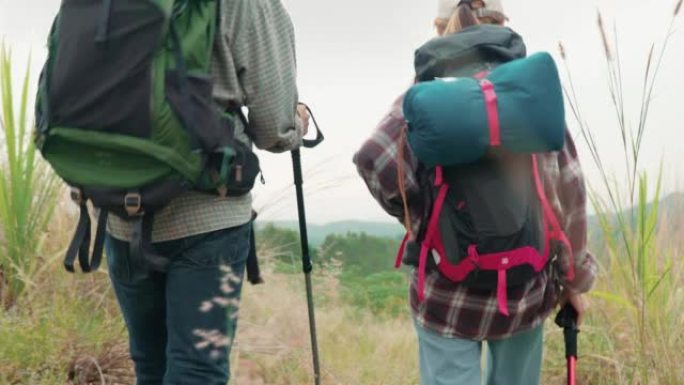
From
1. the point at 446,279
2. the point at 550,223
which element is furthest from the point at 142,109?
the point at 550,223

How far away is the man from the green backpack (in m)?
0.05

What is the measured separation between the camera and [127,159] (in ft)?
6.78

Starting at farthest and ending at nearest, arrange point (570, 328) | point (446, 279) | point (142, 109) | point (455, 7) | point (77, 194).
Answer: point (570, 328), point (455, 7), point (446, 279), point (77, 194), point (142, 109)

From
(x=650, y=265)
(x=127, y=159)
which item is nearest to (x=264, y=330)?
(x=650, y=265)

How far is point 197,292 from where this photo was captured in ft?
6.89

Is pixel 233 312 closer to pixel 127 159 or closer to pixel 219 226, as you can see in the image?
pixel 219 226

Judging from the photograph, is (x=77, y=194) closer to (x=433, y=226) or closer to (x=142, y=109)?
(x=142, y=109)

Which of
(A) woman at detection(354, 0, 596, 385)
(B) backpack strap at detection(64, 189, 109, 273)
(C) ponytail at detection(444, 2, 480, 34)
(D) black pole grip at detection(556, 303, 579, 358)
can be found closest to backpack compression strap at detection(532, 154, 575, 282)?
(A) woman at detection(354, 0, 596, 385)

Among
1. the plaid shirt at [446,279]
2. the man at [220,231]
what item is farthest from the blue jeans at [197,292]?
the plaid shirt at [446,279]

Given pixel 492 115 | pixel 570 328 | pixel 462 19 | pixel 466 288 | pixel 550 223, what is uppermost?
pixel 462 19

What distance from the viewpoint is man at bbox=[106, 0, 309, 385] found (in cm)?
210

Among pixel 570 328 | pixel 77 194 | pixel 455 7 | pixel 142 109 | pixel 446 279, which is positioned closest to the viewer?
pixel 142 109

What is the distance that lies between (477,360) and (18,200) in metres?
Result: 2.69

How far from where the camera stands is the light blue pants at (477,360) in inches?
90.5
